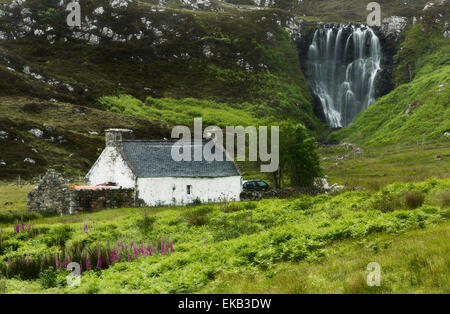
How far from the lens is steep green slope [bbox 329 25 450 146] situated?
7400 centimetres

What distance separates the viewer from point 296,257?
1134cm

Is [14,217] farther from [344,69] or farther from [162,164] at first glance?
[344,69]

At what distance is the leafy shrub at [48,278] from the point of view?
38.8 ft

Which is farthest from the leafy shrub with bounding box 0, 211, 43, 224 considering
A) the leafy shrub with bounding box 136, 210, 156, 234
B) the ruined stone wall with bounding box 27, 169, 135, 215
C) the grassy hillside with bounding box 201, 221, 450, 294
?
the grassy hillside with bounding box 201, 221, 450, 294

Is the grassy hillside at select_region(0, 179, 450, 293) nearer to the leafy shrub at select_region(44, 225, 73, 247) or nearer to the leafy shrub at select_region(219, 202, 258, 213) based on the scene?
the leafy shrub at select_region(44, 225, 73, 247)

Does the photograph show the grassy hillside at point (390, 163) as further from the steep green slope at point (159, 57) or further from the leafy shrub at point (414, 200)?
the steep green slope at point (159, 57)

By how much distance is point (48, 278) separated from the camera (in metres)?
12.2

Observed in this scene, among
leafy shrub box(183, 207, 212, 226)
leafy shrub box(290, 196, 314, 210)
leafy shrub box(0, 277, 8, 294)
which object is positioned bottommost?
leafy shrub box(0, 277, 8, 294)

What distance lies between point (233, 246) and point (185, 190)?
2617cm

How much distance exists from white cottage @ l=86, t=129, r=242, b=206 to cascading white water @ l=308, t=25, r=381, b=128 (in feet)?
277

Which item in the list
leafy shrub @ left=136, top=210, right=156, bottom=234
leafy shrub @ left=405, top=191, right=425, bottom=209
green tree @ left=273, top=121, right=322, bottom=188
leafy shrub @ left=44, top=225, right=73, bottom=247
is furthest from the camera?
green tree @ left=273, top=121, right=322, bottom=188

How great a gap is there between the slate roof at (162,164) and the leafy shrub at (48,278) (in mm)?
24774
